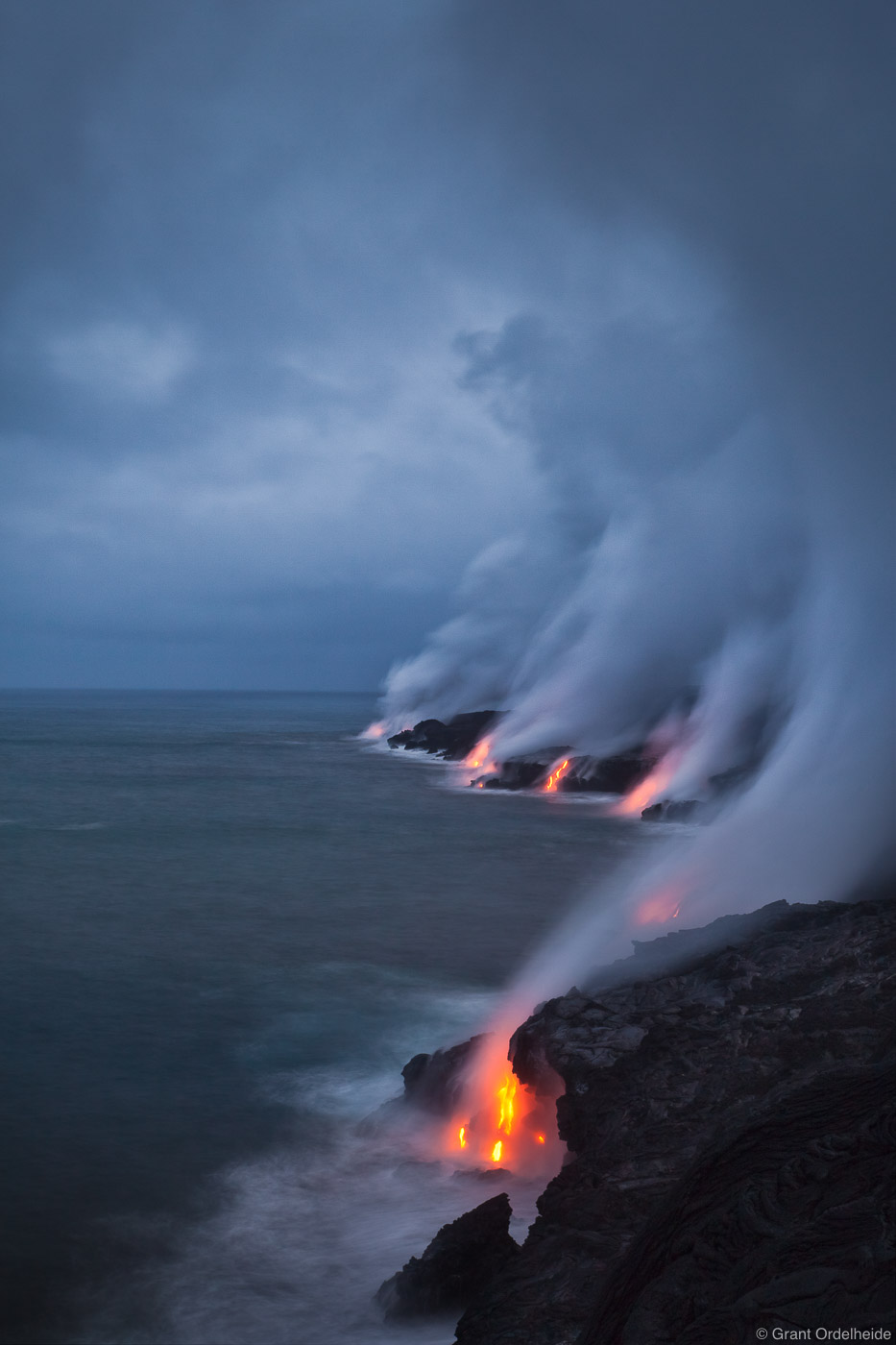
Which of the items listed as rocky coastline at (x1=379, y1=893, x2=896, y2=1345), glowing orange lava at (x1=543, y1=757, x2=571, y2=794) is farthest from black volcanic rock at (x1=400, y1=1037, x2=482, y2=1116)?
glowing orange lava at (x1=543, y1=757, x2=571, y2=794)

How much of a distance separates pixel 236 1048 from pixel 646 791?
129 feet

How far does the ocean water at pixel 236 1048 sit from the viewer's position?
968 cm

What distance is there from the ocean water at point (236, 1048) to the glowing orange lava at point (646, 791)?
6.34 meters

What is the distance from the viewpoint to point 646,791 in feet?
171

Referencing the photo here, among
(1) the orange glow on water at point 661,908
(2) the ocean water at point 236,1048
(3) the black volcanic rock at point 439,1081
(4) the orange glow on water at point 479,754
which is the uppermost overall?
(4) the orange glow on water at point 479,754

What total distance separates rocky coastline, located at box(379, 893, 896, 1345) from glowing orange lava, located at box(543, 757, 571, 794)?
43.8 metres

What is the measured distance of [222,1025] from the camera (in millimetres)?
17031

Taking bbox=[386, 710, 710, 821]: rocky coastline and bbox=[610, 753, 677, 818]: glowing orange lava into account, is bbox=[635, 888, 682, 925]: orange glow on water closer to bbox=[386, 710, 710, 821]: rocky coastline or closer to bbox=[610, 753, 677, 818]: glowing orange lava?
bbox=[610, 753, 677, 818]: glowing orange lava

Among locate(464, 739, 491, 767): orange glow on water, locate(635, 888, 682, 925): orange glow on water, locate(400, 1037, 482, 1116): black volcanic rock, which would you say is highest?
locate(464, 739, 491, 767): orange glow on water

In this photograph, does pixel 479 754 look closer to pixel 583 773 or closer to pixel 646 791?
pixel 583 773

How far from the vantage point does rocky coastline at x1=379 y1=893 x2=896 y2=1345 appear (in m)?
4.02

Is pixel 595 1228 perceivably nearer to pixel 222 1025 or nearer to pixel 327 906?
pixel 222 1025

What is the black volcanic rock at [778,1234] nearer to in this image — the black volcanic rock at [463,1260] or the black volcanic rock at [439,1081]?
the black volcanic rock at [463,1260]

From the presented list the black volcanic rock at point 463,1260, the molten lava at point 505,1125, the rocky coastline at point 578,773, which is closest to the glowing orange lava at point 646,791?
the rocky coastline at point 578,773
